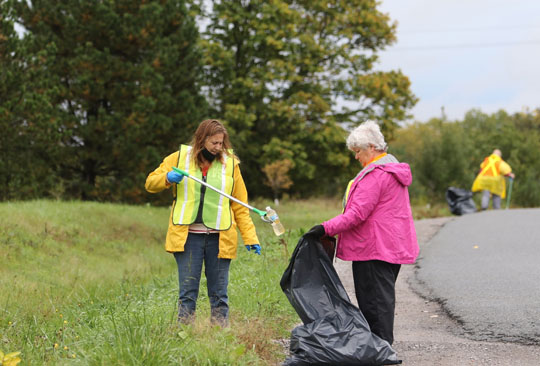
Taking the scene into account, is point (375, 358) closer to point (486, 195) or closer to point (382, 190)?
point (382, 190)

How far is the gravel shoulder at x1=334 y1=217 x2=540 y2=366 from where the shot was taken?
4.64m

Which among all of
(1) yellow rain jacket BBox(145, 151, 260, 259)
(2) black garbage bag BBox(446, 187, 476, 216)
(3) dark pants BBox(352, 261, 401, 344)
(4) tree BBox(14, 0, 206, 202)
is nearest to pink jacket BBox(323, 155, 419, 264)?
(3) dark pants BBox(352, 261, 401, 344)

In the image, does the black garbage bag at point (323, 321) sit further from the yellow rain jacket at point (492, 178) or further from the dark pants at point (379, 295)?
the yellow rain jacket at point (492, 178)

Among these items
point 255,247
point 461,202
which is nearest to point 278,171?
point 461,202

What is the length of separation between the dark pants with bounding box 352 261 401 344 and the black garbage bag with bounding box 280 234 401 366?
19 cm

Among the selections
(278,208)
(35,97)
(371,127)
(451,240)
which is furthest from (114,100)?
(371,127)

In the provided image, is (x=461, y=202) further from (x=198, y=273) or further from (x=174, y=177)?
(x=174, y=177)

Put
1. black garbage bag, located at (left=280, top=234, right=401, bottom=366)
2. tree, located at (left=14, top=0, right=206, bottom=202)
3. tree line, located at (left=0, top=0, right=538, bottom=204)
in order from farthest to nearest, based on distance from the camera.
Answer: tree, located at (left=14, top=0, right=206, bottom=202), tree line, located at (left=0, top=0, right=538, bottom=204), black garbage bag, located at (left=280, top=234, right=401, bottom=366)

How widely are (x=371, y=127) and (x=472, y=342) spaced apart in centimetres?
196

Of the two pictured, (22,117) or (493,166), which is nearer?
(22,117)

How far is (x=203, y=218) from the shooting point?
4.62m

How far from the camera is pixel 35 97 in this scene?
47.5ft

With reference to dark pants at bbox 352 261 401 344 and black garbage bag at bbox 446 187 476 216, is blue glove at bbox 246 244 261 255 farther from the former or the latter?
black garbage bag at bbox 446 187 476 216

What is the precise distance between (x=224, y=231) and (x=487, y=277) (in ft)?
14.7
